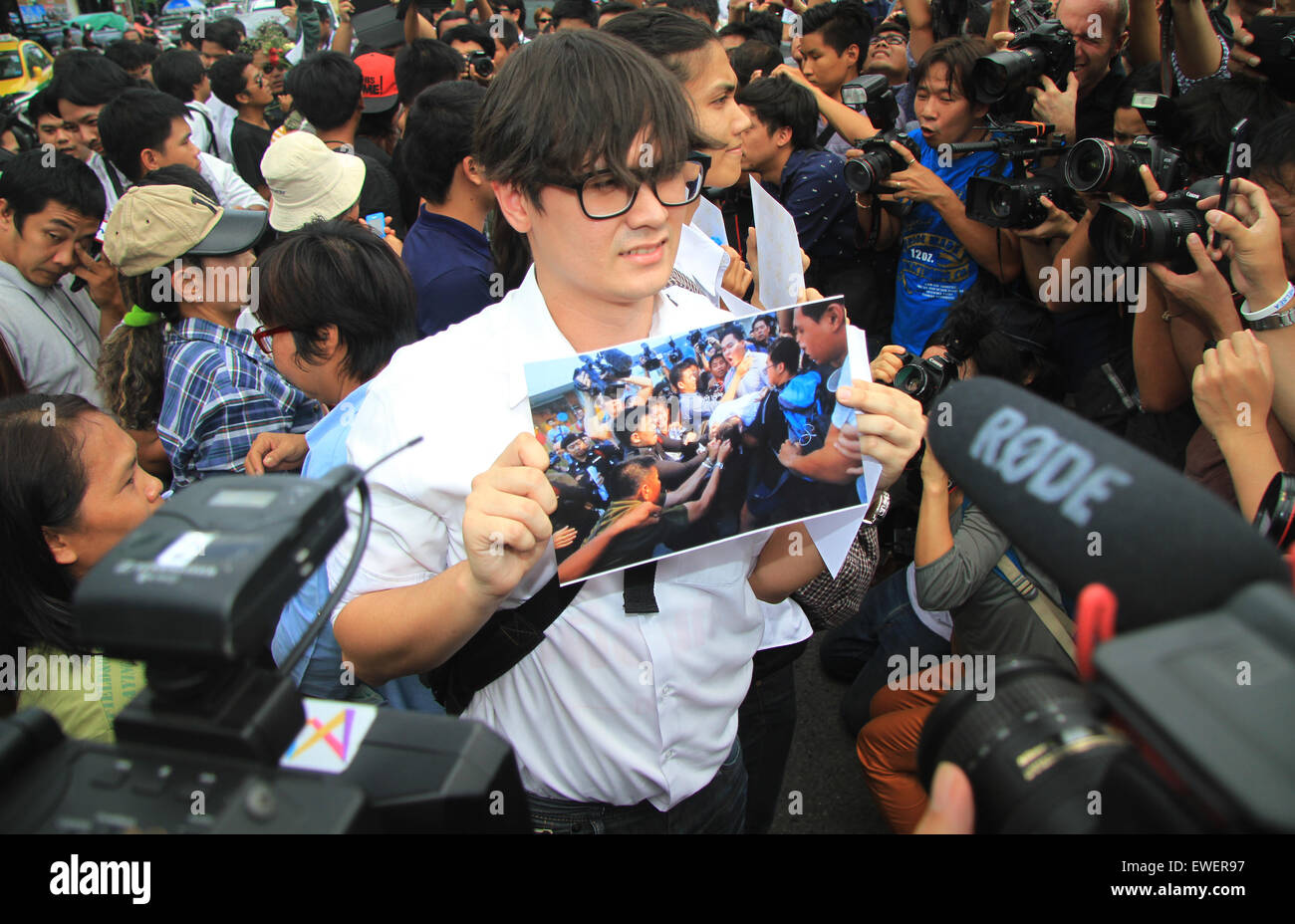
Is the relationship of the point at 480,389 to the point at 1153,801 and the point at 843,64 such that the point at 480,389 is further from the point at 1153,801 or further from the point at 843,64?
the point at 843,64

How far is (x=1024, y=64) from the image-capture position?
3.28 meters

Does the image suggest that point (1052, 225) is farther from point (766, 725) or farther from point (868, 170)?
point (766, 725)

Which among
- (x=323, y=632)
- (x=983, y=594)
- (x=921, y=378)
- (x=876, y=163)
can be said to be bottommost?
(x=983, y=594)

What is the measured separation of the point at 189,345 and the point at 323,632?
1136 mm

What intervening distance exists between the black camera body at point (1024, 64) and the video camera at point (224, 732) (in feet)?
11.0

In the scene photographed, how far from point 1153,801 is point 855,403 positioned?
0.77 metres

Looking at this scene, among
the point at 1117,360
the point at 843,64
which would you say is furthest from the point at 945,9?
the point at 1117,360

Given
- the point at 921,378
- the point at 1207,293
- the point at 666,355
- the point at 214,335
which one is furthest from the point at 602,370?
the point at 1207,293

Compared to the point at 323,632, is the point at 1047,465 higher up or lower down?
higher up

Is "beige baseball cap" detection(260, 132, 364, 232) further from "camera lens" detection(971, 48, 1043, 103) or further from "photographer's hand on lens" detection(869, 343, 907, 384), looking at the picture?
"camera lens" detection(971, 48, 1043, 103)

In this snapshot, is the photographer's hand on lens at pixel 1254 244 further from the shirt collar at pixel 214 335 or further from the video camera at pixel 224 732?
the shirt collar at pixel 214 335

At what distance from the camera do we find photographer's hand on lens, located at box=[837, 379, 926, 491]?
131 centimetres

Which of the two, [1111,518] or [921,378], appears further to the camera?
[921,378]

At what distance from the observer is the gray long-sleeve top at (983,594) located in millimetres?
2344
